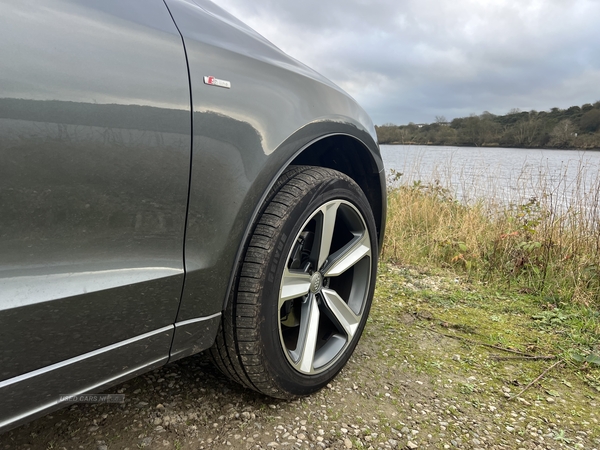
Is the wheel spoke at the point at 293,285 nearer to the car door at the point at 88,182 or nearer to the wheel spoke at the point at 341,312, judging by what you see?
the wheel spoke at the point at 341,312

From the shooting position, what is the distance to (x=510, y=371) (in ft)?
6.34

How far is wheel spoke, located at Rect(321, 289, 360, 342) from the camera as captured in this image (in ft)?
5.43

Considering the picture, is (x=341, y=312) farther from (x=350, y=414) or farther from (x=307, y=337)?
(x=350, y=414)

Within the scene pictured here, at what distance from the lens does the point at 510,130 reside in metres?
7.17

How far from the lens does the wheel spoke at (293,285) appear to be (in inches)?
54.5

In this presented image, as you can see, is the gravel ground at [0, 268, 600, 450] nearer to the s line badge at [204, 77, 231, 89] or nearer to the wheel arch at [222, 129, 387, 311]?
the wheel arch at [222, 129, 387, 311]

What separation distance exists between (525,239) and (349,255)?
241cm

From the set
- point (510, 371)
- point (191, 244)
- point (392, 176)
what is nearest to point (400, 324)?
A: point (510, 371)

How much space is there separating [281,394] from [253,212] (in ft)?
2.20

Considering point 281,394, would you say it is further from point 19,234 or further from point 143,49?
point 143,49

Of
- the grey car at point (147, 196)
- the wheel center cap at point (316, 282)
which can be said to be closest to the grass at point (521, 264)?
the wheel center cap at point (316, 282)

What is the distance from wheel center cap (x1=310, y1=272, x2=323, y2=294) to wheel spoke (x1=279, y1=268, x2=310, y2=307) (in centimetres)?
4

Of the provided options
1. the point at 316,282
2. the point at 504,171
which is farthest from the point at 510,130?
the point at 316,282

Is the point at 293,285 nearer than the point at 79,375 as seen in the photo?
No
